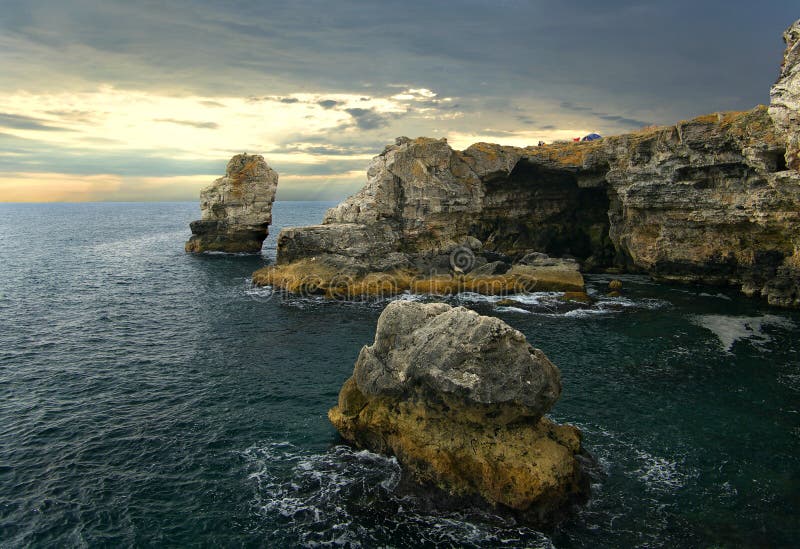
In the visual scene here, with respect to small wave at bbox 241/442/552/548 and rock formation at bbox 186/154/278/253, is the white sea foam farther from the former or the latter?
rock formation at bbox 186/154/278/253

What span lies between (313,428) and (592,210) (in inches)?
2340

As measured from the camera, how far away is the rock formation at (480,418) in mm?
17719

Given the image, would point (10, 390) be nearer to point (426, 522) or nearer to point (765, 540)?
point (426, 522)

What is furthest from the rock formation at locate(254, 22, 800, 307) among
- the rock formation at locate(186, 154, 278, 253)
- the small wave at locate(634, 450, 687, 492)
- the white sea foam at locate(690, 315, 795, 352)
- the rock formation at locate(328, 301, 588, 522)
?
the rock formation at locate(328, 301, 588, 522)

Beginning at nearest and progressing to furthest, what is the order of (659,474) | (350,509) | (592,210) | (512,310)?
(350,509), (659,474), (512,310), (592,210)

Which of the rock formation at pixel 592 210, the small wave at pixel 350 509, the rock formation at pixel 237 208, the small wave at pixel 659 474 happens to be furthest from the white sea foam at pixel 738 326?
the rock formation at pixel 237 208

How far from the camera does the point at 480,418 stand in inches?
739

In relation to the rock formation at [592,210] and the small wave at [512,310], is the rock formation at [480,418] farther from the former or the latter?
the rock formation at [592,210]

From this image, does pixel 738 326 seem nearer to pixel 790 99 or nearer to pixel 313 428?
pixel 790 99

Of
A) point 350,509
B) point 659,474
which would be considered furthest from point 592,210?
point 350,509

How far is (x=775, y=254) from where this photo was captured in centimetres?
4534

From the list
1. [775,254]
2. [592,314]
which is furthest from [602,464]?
[775,254]

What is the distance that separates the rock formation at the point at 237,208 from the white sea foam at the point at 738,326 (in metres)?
66.3

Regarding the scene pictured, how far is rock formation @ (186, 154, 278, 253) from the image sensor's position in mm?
82125
